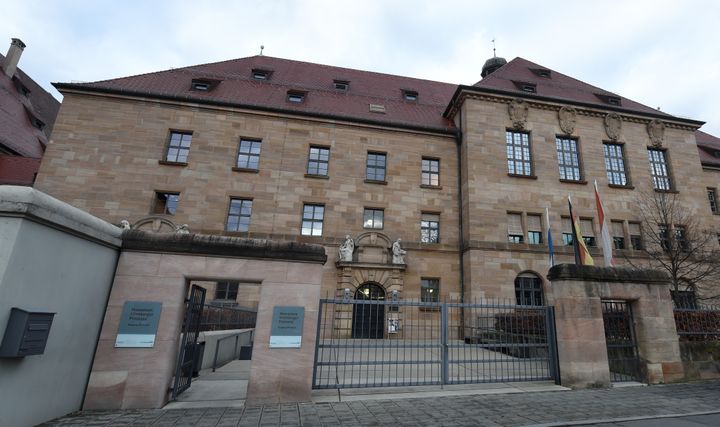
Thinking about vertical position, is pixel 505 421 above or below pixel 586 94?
below

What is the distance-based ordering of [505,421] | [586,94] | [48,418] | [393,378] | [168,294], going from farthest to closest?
[586,94], [393,378], [168,294], [505,421], [48,418]

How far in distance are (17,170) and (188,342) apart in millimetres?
25828

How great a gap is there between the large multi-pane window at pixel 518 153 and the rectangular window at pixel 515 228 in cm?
248

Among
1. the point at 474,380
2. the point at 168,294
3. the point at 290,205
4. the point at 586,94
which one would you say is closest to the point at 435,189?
the point at 290,205

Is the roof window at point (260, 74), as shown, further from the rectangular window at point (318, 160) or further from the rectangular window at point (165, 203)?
the rectangular window at point (165, 203)

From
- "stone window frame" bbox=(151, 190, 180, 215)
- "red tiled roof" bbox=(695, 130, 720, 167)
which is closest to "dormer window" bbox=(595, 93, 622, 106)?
"red tiled roof" bbox=(695, 130, 720, 167)

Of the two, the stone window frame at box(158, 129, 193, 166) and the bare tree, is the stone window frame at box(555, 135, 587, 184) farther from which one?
the stone window frame at box(158, 129, 193, 166)

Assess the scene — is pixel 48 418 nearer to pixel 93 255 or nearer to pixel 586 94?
pixel 93 255

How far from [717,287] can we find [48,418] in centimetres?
2714

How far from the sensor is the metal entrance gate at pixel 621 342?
26.7 feet

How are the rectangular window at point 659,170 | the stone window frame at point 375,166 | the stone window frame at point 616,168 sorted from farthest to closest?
the rectangular window at point 659,170
the stone window frame at point 616,168
the stone window frame at point 375,166

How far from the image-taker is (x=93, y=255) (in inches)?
207

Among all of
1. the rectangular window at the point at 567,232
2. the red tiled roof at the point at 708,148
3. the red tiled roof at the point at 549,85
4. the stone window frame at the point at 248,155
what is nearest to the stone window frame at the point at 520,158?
the red tiled roof at the point at 549,85

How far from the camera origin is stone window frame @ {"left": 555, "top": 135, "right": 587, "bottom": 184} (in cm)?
1914
